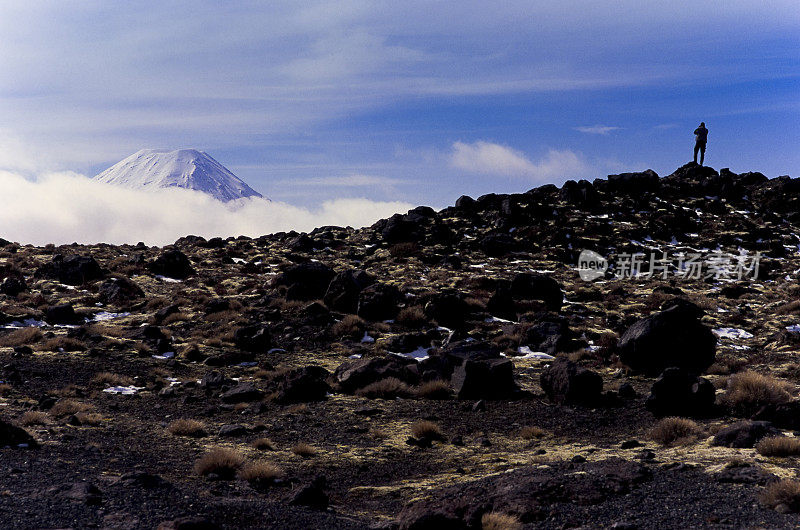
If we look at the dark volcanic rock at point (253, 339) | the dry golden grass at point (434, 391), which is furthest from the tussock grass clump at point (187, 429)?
the dark volcanic rock at point (253, 339)

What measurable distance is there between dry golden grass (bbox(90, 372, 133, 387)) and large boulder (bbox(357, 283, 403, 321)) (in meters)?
11.4

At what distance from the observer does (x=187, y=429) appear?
14.1m

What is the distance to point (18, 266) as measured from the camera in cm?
4050

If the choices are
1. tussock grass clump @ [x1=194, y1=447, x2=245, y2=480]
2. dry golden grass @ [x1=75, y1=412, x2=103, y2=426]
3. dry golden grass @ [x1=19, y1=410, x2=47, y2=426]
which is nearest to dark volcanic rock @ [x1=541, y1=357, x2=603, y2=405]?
tussock grass clump @ [x1=194, y1=447, x2=245, y2=480]

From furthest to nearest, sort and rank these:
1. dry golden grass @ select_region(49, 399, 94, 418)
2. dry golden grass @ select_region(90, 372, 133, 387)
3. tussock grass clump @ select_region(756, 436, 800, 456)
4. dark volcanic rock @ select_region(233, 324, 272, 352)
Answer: dark volcanic rock @ select_region(233, 324, 272, 352) → dry golden grass @ select_region(90, 372, 133, 387) → dry golden grass @ select_region(49, 399, 94, 418) → tussock grass clump @ select_region(756, 436, 800, 456)

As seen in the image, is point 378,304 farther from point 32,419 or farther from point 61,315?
point 32,419

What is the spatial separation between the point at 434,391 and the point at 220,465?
7559 mm

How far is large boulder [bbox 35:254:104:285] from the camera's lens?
36625 mm

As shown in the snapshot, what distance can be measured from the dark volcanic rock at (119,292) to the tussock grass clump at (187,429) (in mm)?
A: 18946

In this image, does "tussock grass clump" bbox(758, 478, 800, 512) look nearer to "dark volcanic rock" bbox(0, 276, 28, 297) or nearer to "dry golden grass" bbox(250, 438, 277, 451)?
"dry golden grass" bbox(250, 438, 277, 451)

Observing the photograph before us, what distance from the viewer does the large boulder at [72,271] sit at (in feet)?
120

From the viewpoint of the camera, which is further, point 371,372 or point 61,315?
point 61,315

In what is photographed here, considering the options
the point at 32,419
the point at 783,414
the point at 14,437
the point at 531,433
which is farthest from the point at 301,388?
the point at 783,414

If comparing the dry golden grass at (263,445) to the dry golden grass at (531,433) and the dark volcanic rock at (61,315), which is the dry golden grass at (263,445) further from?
the dark volcanic rock at (61,315)
